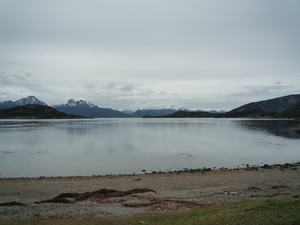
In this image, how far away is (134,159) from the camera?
43.2 m

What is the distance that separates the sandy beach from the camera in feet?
51.4

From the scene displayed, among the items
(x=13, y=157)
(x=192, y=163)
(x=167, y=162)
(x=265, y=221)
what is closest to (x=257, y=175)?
(x=192, y=163)

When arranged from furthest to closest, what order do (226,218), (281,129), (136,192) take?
(281,129)
(136,192)
(226,218)

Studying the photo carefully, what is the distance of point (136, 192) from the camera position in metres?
21.6

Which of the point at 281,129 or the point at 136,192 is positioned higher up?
the point at 281,129

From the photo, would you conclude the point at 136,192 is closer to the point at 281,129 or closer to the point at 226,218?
the point at 226,218

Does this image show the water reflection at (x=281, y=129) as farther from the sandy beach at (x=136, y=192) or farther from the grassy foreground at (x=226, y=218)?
the grassy foreground at (x=226, y=218)

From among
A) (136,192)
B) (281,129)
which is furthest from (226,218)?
(281,129)

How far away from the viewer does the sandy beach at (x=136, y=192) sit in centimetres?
1567

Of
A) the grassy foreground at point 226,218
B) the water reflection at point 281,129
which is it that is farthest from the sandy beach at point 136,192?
the water reflection at point 281,129

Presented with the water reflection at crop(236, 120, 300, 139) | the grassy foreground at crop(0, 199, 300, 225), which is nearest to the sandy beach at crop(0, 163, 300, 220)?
the grassy foreground at crop(0, 199, 300, 225)

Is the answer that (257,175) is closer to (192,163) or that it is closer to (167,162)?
(192,163)

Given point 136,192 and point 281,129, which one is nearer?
point 136,192

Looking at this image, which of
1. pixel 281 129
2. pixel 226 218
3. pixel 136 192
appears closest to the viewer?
pixel 226 218
